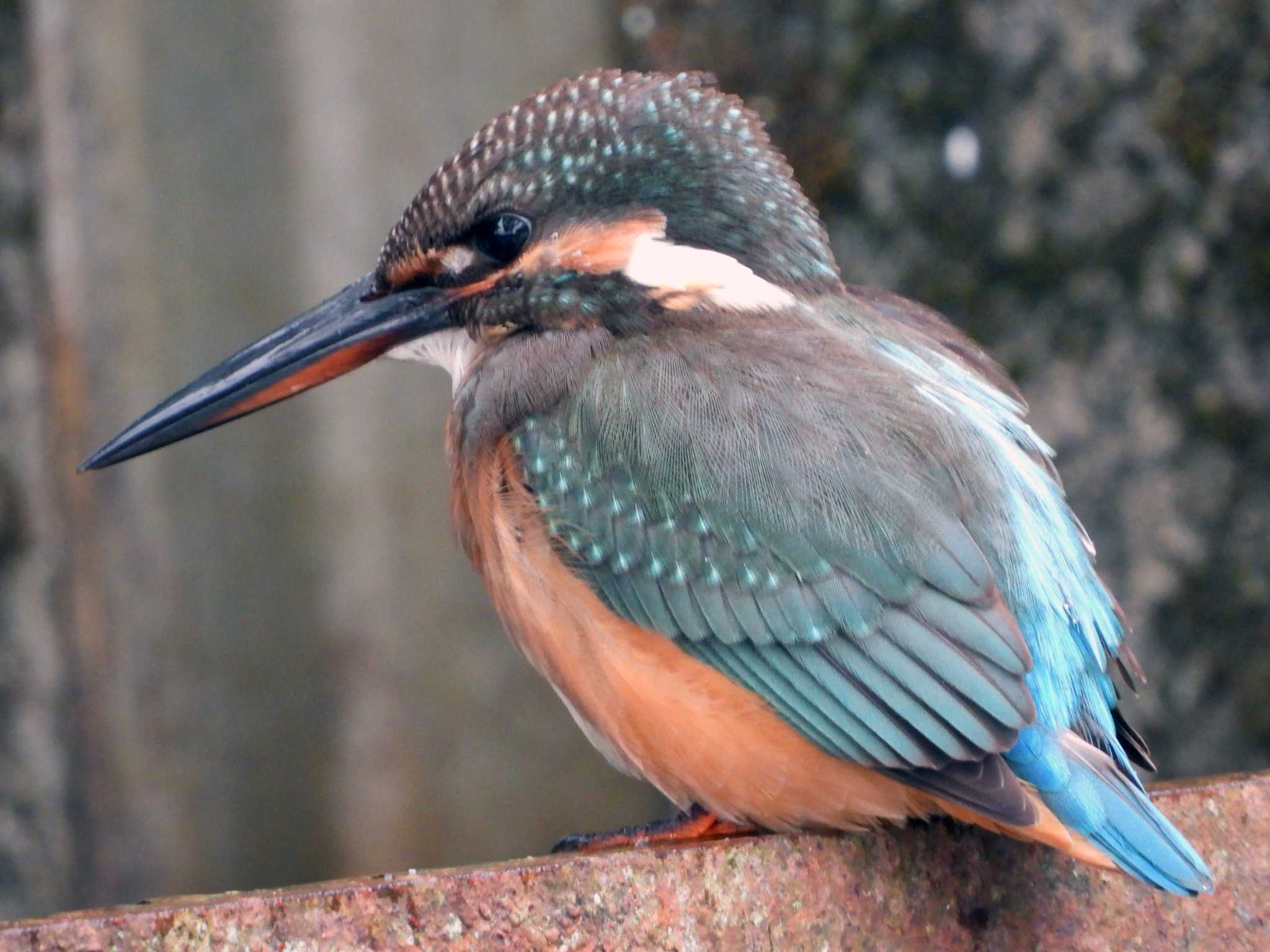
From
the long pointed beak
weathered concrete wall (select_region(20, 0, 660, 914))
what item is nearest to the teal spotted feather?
the long pointed beak

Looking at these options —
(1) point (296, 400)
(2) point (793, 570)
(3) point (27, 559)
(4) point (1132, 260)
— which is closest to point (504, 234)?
(2) point (793, 570)

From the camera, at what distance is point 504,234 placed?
2.27m

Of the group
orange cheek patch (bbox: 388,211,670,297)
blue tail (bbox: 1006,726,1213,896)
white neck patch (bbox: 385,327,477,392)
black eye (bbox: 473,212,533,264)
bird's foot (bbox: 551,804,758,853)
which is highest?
black eye (bbox: 473,212,533,264)

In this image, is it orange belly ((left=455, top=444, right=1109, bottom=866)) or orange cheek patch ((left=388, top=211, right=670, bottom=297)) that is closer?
orange belly ((left=455, top=444, right=1109, bottom=866))

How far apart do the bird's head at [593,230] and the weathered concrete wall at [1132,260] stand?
4.05 ft

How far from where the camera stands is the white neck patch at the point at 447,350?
237 cm

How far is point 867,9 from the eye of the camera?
145 inches

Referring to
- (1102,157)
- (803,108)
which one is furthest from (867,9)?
(1102,157)

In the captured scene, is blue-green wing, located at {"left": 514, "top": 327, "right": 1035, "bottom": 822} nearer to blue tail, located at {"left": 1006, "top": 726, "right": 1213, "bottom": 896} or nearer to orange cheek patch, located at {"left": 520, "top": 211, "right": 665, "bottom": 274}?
blue tail, located at {"left": 1006, "top": 726, "right": 1213, "bottom": 896}

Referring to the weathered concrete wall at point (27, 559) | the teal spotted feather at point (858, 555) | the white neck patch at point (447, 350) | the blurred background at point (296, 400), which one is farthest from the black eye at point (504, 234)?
the weathered concrete wall at point (27, 559)

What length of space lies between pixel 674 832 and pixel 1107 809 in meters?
0.60

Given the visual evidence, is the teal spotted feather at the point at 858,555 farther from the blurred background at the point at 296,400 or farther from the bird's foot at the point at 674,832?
the blurred background at the point at 296,400

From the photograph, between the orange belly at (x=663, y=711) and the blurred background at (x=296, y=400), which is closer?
the orange belly at (x=663, y=711)

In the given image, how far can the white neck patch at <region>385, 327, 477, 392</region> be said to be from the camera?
2.37 m
